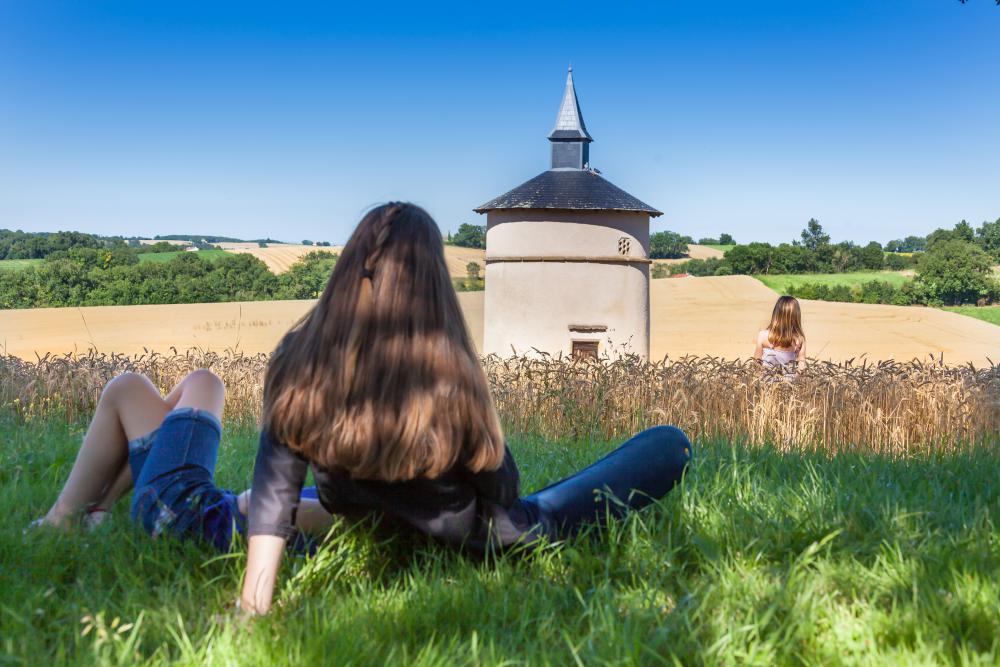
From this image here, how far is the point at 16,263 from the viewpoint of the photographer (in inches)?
1590

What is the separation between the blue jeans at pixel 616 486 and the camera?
9.11 ft

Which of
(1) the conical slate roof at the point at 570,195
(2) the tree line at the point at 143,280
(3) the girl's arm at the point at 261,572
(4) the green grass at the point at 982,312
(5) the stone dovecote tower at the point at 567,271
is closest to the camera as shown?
A: (3) the girl's arm at the point at 261,572

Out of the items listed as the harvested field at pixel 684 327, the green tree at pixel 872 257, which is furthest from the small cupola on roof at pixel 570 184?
the green tree at pixel 872 257

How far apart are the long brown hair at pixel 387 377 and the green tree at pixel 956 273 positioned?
73429mm

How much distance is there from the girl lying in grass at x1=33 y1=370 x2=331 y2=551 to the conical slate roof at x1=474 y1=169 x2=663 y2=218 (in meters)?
21.3

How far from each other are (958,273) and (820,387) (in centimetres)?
7018

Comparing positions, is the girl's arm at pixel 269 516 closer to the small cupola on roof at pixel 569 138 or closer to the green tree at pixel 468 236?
the small cupola on roof at pixel 569 138

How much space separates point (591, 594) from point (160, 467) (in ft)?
5.19

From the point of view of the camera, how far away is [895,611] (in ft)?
7.02

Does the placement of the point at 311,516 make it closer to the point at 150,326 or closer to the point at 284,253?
the point at 150,326

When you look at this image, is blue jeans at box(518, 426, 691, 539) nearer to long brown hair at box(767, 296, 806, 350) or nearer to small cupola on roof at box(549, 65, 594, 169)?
long brown hair at box(767, 296, 806, 350)

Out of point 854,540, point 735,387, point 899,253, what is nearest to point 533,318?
point 735,387

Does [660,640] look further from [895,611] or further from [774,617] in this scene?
[895,611]

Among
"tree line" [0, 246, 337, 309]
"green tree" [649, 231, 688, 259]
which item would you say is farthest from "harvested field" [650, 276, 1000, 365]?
"tree line" [0, 246, 337, 309]
